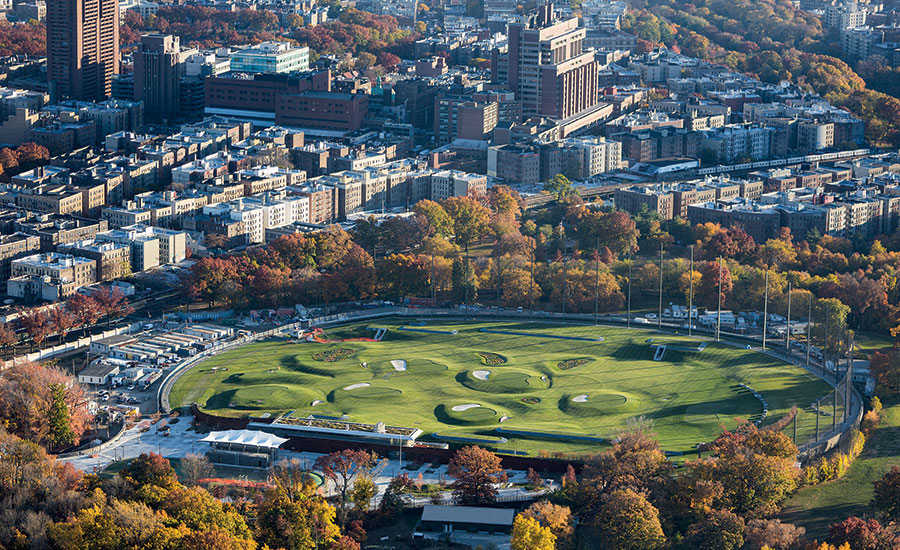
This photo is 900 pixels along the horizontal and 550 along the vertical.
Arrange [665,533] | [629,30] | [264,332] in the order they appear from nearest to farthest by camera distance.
→ [665,533] → [264,332] → [629,30]

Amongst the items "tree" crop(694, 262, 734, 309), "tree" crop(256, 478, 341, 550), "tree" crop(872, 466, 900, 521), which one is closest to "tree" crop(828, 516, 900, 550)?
"tree" crop(872, 466, 900, 521)

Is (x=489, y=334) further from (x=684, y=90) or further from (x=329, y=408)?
(x=684, y=90)

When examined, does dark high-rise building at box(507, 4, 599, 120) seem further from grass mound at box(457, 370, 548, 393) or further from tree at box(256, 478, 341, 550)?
tree at box(256, 478, 341, 550)

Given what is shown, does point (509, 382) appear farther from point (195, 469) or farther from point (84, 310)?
point (84, 310)

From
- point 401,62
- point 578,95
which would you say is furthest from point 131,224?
point 401,62

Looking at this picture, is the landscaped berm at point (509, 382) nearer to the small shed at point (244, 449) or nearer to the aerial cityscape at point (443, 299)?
the aerial cityscape at point (443, 299)

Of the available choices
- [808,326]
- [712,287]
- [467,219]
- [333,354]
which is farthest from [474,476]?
[467,219]
